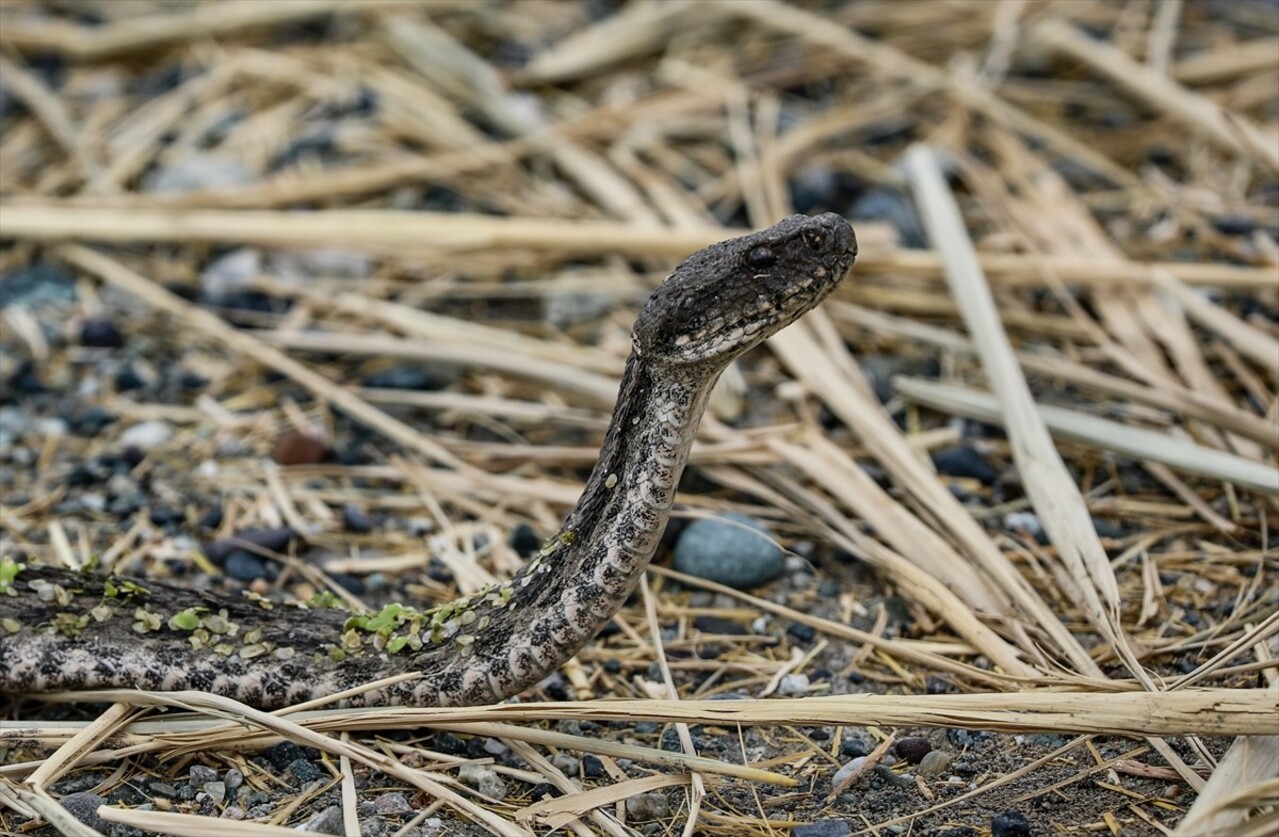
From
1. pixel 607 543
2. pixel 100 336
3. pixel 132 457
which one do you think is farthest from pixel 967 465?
pixel 100 336

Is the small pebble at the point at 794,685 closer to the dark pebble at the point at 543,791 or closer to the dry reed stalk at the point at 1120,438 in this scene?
the dark pebble at the point at 543,791

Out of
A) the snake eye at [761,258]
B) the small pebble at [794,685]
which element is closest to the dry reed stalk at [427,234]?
the small pebble at [794,685]

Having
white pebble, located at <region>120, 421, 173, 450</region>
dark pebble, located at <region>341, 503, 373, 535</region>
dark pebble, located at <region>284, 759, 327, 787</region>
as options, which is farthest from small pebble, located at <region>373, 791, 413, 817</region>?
white pebble, located at <region>120, 421, 173, 450</region>

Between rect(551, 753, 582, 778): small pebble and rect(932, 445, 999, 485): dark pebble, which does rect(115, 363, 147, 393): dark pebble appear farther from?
rect(932, 445, 999, 485): dark pebble

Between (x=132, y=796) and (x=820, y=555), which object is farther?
(x=820, y=555)

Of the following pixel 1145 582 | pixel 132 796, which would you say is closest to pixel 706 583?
pixel 1145 582

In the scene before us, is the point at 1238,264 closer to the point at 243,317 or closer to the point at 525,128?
the point at 525,128
